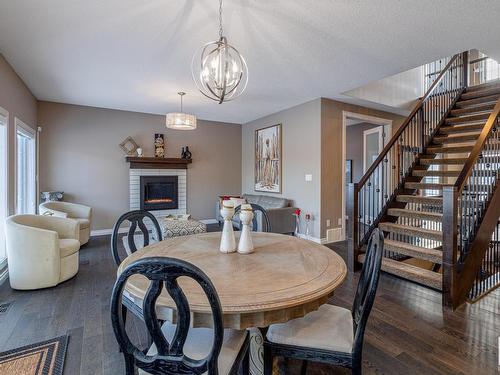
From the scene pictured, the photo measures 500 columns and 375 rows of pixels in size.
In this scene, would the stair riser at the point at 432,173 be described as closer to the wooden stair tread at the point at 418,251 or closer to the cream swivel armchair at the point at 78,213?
the wooden stair tread at the point at 418,251

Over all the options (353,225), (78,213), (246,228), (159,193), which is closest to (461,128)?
(353,225)

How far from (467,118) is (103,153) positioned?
270 inches

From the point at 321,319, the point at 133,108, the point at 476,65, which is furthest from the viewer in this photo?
the point at 476,65

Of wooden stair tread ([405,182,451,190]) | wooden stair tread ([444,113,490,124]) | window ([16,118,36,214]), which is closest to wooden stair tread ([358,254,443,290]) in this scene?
wooden stair tread ([405,182,451,190])

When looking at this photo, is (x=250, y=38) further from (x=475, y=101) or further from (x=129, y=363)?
(x=475, y=101)

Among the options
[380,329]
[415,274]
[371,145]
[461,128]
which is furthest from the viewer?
[371,145]

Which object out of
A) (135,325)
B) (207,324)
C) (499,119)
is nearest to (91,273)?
(135,325)

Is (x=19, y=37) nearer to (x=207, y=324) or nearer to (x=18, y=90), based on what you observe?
(x=18, y=90)

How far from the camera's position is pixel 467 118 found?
4.45 meters

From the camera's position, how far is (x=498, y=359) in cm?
183

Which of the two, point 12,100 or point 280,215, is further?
point 280,215

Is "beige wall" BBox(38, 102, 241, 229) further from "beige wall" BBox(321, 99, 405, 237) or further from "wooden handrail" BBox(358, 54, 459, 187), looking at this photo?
"wooden handrail" BBox(358, 54, 459, 187)

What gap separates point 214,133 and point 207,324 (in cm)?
626

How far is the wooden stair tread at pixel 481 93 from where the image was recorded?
4.52 m
